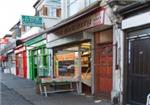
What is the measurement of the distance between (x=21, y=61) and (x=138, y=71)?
2337 centimetres

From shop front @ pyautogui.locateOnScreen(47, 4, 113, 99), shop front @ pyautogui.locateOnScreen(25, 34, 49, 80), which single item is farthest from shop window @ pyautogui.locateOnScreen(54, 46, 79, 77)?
shop front @ pyautogui.locateOnScreen(25, 34, 49, 80)

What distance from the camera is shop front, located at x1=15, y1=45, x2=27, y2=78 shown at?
101 feet

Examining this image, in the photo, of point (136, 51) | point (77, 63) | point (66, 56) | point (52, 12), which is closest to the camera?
point (136, 51)

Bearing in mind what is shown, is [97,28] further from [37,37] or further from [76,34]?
[37,37]

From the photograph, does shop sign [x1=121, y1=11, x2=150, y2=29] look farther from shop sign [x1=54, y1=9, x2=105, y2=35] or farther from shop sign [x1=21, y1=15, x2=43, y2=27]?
shop sign [x1=21, y1=15, x2=43, y2=27]

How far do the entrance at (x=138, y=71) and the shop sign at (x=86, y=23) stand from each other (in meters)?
1.60

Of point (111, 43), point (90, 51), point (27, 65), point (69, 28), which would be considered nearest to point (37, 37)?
point (27, 65)

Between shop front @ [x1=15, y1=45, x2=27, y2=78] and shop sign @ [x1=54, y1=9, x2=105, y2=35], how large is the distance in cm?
1456

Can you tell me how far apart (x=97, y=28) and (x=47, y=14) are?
12.9 m

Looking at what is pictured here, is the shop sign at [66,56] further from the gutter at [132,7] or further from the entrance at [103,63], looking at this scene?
the gutter at [132,7]

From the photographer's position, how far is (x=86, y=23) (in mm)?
13562

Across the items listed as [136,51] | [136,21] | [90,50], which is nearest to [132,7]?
[136,21]

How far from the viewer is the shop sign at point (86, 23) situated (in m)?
12.2

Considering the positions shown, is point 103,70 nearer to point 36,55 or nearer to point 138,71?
point 138,71
